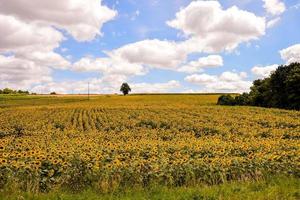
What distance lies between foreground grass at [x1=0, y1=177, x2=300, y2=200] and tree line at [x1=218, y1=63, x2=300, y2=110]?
6167 centimetres

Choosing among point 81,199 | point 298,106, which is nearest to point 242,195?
point 81,199

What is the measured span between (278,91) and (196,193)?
68919 mm

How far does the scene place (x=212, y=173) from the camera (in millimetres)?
12695

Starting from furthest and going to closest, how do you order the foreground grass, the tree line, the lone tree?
1. the lone tree
2. the tree line
3. the foreground grass

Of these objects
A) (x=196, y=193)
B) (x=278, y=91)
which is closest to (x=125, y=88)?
(x=278, y=91)

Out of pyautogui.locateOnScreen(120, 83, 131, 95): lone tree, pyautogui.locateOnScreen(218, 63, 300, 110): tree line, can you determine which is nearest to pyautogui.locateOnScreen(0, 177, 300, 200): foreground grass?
pyautogui.locateOnScreen(218, 63, 300, 110): tree line

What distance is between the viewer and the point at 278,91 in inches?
2985

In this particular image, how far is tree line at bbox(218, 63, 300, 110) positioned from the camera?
70.2 m

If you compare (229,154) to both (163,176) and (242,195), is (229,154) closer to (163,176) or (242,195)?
(163,176)

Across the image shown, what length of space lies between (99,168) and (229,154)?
20.1ft

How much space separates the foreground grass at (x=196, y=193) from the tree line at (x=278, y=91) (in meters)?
61.7

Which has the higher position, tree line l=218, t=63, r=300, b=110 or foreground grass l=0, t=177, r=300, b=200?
tree line l=218, t=63, r=300, b=110

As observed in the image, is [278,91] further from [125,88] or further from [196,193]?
[125,88]

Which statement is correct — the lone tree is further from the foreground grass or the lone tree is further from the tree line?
the foreground grass
